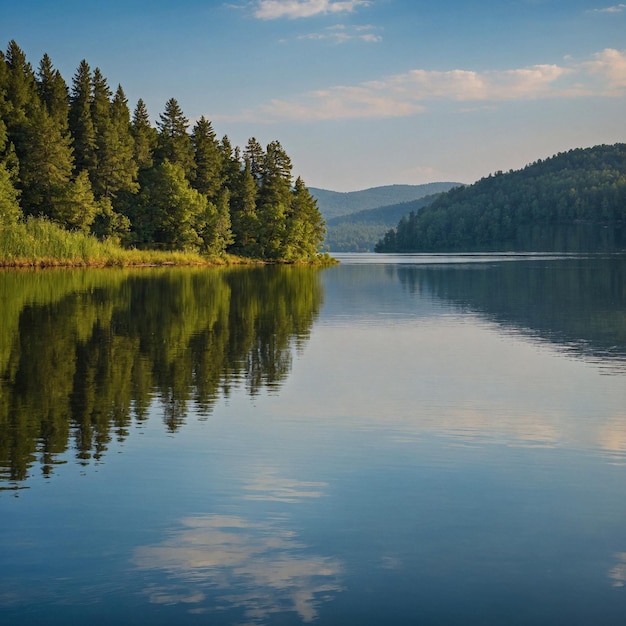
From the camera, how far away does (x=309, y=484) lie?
10695 millimetres

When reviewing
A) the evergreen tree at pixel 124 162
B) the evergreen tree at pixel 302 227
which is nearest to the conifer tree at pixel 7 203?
the evergreen tree at pixel 124 162

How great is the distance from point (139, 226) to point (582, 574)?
98.9m

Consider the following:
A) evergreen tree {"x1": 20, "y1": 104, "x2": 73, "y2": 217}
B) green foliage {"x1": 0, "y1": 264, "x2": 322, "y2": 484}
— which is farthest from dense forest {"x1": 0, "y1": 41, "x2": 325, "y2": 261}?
green foliage {"x1": 0, "y1": 264, "x2": 322, "y2": 484}

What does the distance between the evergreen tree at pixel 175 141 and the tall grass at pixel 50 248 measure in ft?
101

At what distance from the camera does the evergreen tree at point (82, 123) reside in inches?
4117

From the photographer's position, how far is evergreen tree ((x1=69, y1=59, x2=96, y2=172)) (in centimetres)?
10456

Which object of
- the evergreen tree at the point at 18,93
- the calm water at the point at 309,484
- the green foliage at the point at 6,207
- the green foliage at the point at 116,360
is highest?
the evergreen tree at the point at 18,93

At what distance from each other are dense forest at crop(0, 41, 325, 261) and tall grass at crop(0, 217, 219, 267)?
1589mm

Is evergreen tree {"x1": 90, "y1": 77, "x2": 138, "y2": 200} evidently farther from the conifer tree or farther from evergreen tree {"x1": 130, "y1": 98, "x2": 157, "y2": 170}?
the conifer tree

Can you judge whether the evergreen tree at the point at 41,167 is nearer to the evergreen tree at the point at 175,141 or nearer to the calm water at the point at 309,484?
the evergreen tree at the point at 175,141

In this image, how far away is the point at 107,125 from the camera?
348ft

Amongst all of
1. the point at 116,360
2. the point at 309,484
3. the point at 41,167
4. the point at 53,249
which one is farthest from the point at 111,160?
the point at 309,484

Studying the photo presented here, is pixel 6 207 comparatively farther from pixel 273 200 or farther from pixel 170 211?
pixel 273 200

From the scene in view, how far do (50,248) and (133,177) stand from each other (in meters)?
32.3
